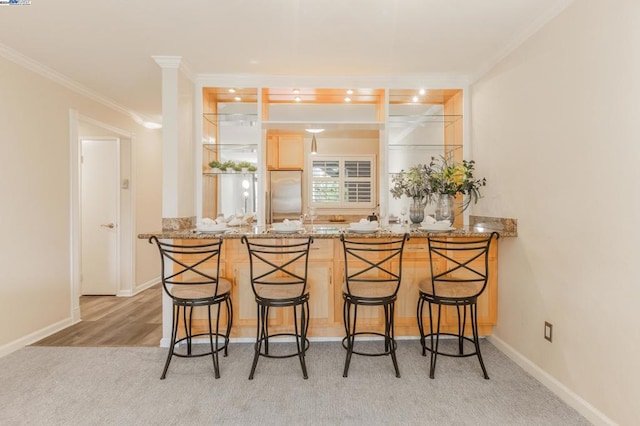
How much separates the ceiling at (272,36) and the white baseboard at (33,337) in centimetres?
253

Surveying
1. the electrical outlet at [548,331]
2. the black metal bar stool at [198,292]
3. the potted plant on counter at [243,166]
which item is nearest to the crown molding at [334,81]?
the potted plant on counter at [243,166]

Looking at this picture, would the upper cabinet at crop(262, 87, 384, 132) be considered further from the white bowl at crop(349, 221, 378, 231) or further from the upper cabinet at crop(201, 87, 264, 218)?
the white bowl at crop(349, 221, 378, 231)

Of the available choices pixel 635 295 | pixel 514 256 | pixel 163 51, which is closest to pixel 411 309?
pixel 514 256

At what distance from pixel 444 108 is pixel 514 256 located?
200 centimetres

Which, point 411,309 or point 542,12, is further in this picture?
point 411,309

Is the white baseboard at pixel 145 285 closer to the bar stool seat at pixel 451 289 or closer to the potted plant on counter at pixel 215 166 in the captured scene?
the potted plant on counter at pixel 215 166

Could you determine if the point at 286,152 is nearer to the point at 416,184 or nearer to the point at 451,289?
the point at 416,184

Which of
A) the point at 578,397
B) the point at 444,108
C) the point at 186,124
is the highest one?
the point at 444,108

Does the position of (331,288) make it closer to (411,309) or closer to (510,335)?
(411,309)

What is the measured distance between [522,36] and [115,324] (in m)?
4.75

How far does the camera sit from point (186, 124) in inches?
137

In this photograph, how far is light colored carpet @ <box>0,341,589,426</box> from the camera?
2.09 m

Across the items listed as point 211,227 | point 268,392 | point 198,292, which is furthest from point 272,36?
point 268,392

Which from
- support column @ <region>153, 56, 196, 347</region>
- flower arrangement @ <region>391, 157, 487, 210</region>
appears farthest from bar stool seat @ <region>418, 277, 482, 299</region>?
support column @ <region>153, 56, 196, 347</region>
